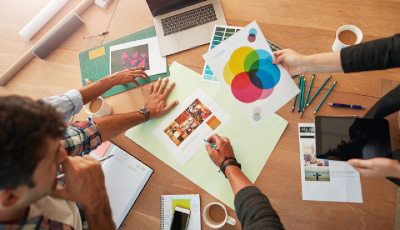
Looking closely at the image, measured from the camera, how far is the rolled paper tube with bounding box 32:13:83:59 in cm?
118

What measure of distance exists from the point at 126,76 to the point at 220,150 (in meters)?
0.59

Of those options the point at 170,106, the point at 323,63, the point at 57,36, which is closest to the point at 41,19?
the point at 57,36

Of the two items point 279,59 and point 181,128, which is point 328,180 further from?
point 181,128

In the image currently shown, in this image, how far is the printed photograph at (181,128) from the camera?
985 millimetres

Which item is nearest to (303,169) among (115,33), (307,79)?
(307,79)

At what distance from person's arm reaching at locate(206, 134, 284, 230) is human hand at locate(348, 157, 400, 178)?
0.33 m

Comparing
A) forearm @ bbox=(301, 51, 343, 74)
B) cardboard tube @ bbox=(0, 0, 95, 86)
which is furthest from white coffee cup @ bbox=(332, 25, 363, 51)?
cardboard tube @ bbox=(0, 0, 95, 86)

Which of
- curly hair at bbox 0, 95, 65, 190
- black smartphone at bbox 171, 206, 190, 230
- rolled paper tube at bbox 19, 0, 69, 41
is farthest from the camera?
rolled paper tube at bbox 19, 0, 69, 41

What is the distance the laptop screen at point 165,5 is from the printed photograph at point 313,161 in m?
0.93

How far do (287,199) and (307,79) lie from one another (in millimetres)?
524

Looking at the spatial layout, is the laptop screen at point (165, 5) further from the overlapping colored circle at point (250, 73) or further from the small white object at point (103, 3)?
the overlapping colored circle at point (250, 73)

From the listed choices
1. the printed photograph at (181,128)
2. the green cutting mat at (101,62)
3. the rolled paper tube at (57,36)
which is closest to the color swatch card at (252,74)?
the printed photograph at (181,128)

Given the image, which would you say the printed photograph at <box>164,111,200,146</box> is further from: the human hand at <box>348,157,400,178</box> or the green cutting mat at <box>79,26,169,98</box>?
the human hand at <box>348,157,400,178</box>

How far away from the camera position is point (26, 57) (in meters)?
1.20
